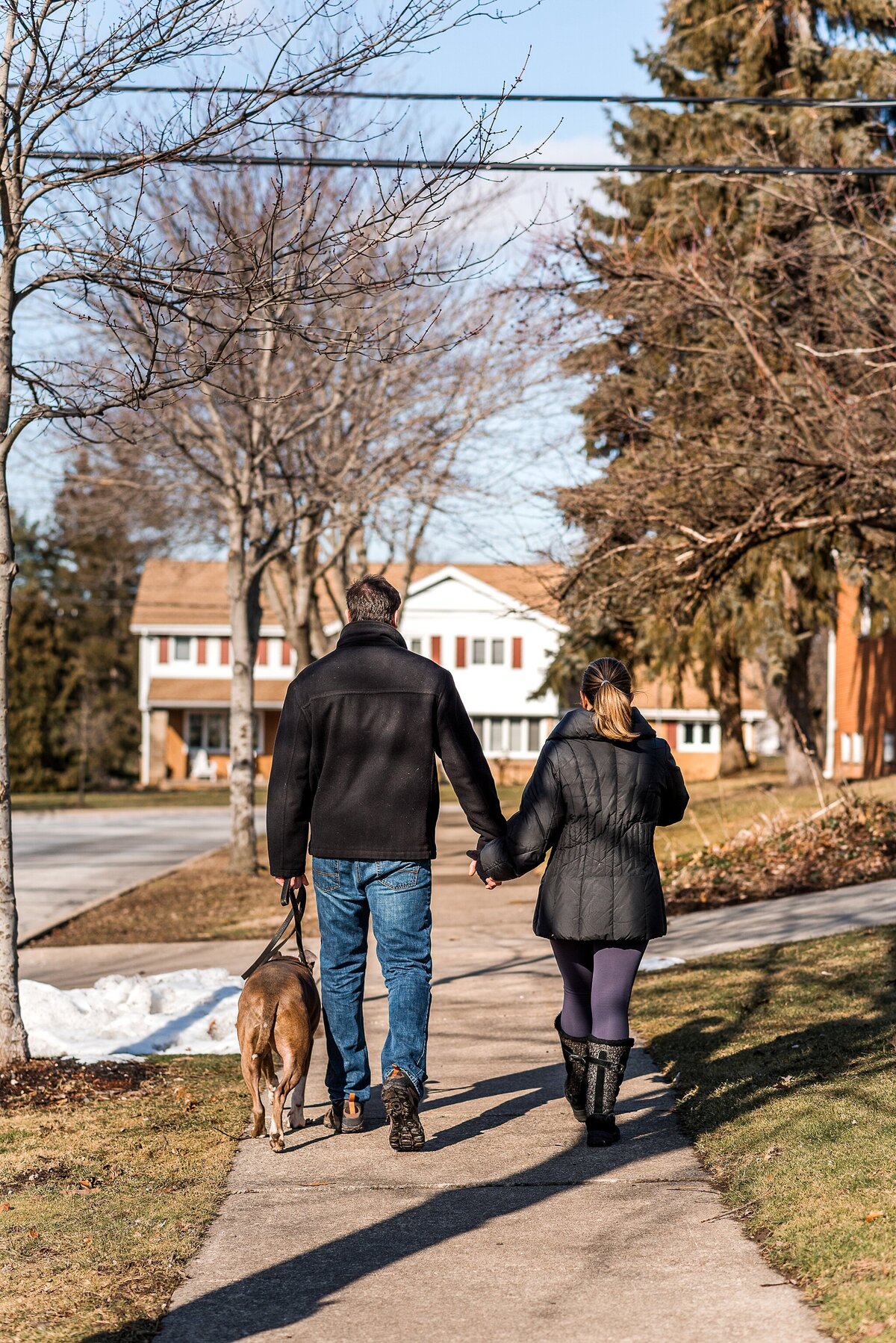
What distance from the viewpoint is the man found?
5516 millimetres

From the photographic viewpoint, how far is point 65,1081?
6762 mm

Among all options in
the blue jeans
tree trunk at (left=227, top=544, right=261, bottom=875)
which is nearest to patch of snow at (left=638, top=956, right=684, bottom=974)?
the blue jeans

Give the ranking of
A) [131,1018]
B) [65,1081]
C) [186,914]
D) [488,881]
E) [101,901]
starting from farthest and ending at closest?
1. [101,901]
2. [186,914]
3. [131,1018]
4. [65,1081]
5. [488,881]

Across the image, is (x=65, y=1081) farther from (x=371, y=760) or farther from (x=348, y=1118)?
(x=371, y=760)

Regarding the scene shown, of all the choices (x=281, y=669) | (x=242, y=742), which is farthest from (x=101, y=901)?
(x=281, y=669)

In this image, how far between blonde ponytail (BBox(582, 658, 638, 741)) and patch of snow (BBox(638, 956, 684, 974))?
14.3ft

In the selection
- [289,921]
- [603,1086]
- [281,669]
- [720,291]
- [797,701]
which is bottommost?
[603,1086]

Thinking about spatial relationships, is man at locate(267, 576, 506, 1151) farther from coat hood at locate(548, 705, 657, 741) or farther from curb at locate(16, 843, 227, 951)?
curb at locate(16, 843, 227, 951)

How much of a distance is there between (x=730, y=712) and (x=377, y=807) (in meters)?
29.9

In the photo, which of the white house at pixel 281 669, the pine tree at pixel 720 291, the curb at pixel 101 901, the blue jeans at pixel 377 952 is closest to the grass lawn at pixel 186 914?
the curb at pixel 101 901

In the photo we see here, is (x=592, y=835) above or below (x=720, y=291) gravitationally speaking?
below

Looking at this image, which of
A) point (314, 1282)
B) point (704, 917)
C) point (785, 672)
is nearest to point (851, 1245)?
point (314, 1282)

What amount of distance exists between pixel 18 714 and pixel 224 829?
22213 millimetres

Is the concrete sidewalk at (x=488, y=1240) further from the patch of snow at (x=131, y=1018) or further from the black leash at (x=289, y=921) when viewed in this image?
the patch of snow at (x=131, y=1018)
